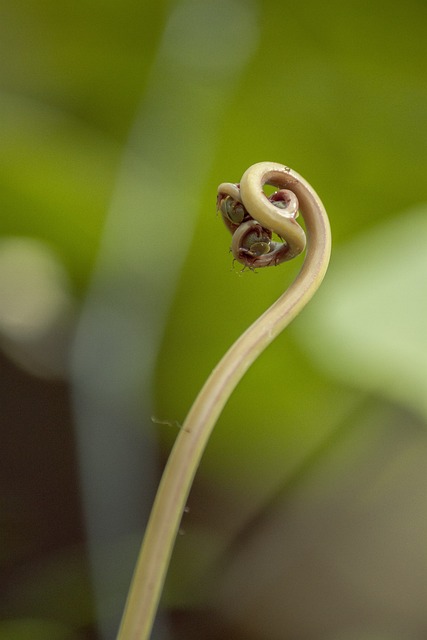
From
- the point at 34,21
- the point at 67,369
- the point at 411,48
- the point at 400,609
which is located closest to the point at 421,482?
the point at 400,609

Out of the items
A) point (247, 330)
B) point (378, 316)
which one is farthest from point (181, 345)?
point (247, 330)

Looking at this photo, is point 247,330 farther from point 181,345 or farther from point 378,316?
point 181,345

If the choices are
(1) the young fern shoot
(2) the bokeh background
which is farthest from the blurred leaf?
(1) the young fern shoot

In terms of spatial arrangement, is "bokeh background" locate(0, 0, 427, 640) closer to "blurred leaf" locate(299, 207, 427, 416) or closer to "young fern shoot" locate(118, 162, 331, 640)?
"blurred leaf" locate(299, 207, 427, 416)

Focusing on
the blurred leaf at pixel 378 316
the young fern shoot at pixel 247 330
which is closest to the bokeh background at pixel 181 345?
the blurred leaf at pixel 378 316

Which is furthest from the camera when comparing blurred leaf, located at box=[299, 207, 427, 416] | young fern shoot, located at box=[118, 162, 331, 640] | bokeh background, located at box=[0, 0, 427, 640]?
bokeh background, located at box=[0, 0, 427, 640]

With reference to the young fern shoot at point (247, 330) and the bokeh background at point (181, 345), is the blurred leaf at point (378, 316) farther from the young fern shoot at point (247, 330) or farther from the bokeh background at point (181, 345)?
the young fern shoot at point (247, 330)

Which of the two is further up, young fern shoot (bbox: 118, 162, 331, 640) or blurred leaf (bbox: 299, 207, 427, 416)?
young fern shoot (bbox: 118, 162, 331, 640)
